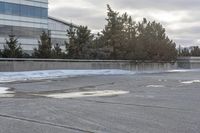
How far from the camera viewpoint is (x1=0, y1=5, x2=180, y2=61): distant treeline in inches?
2045

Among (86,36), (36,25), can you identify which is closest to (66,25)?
(36,25)

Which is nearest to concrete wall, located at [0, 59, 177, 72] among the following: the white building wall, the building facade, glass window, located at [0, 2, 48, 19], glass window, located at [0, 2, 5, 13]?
the building facade

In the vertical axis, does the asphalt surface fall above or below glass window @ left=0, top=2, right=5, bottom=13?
below

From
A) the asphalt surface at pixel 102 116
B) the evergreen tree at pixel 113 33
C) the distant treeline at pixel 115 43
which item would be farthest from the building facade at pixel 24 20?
the asphalt surface at pixel 102 116

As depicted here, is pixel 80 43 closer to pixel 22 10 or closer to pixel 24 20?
pixel 24 20

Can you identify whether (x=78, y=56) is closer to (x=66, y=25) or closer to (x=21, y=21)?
(x=21, y=21)

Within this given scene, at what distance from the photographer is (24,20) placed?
77562 millimetres

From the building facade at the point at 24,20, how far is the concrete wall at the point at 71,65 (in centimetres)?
2506

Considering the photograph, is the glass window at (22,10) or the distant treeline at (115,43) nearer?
the distant treeline at (115,43)

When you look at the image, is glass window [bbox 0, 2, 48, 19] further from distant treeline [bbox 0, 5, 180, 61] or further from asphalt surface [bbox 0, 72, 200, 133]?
asphalt surface [bbox 0, 72, 200, 133]

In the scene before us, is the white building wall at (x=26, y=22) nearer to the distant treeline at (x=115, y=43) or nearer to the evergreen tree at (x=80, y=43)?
the distant treeline at (x=115, y=43)

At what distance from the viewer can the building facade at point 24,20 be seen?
74062 millimetres

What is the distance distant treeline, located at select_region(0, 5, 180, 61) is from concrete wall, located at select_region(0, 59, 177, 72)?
115 cm

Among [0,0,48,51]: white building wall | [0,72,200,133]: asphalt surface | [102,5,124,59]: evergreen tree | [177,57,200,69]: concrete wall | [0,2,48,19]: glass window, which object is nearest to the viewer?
[0,72,200,133]: asphalt surface
